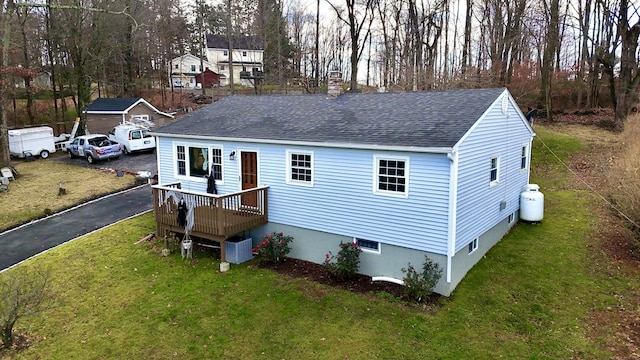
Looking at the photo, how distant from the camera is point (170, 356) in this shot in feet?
29.2

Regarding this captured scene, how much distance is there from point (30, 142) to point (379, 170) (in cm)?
2634

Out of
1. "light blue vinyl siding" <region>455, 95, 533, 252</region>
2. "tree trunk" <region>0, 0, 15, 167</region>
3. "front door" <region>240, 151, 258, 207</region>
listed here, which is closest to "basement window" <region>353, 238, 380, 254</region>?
"light blue vinyl siding" <region>455, 95, 533, 252</region>

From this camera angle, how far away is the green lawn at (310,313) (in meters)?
8.81

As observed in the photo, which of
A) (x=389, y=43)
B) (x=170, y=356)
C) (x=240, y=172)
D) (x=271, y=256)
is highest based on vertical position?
(x=389, y=43)

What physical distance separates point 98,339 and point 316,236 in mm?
6008

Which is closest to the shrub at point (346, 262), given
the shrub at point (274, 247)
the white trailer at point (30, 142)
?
the shrub at point (274, 247)

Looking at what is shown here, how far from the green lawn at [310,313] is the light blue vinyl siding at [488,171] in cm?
126

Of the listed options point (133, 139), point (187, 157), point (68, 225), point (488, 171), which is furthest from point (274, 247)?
point (133, 139)

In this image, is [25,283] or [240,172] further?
[240,172]

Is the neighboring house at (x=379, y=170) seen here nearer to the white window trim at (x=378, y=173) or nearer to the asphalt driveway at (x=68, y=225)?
the white window trim at (x=378, y=173)

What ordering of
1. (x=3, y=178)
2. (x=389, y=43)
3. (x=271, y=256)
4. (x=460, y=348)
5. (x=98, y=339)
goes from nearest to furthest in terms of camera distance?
(x=460, y=348) < (x=98, y=339) < (x=271, y=256) < (x=3, y=178) < (x=389, y=43)

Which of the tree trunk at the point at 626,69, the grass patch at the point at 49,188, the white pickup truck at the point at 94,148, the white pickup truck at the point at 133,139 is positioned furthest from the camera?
the white pickup truck at the point at 133,139

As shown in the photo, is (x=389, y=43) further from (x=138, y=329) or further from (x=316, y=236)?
(x=138, y=329)

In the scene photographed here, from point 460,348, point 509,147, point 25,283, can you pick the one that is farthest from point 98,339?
point 509,147
